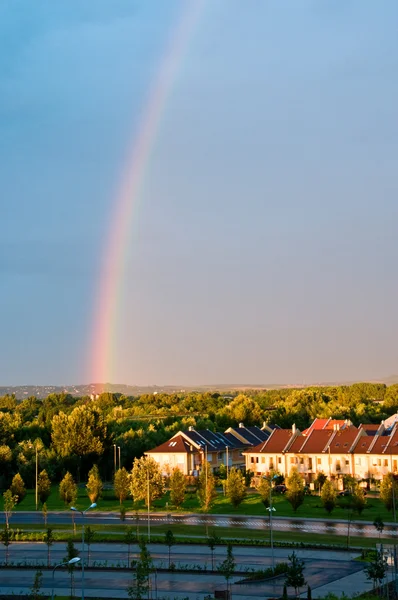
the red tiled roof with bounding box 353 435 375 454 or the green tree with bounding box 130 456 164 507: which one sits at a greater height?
the red tiled roof with bounding box 353 435 375 454

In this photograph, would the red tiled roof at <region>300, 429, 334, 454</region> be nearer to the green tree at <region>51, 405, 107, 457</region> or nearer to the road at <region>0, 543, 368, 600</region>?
the green tree at <region>51, 405, 107, 457</region>

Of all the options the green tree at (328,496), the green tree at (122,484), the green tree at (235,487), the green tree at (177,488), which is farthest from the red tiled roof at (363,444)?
the green tree at (122,484)

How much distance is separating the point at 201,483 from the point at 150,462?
4.17m

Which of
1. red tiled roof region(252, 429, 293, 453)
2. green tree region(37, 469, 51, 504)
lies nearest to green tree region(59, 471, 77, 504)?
green tree region(37, 469, 51, 504)

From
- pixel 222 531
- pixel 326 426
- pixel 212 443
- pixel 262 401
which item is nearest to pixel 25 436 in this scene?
pixel 212 443

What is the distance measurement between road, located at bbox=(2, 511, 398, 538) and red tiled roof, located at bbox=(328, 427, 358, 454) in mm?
20318

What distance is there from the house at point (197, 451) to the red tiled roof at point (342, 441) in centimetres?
1154

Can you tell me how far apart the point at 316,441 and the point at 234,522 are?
2424 centimetres

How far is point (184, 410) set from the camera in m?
146

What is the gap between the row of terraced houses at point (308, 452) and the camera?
73188mm

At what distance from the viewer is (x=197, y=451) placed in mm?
82125

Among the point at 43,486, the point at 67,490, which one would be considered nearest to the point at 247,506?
the point at 67,490

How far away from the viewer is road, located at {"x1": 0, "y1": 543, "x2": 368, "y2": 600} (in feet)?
111

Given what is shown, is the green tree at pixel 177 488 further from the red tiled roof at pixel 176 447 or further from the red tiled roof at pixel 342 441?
the red tiled roof at pixel 176 447
